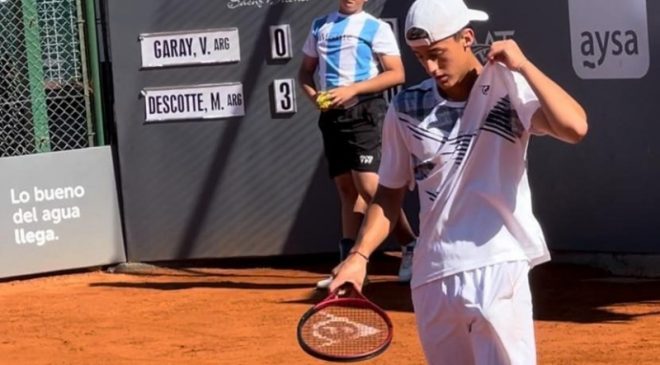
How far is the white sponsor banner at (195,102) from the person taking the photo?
10.6 m

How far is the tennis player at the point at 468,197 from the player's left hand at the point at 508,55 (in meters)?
0.04

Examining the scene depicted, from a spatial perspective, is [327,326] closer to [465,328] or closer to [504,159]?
[465,328]

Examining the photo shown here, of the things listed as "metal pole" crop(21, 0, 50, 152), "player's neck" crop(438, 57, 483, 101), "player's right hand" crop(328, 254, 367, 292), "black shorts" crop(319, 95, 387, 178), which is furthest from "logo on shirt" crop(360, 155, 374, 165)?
"player's neck" crop(438, 57, 483, 101)

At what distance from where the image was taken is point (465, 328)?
4.14 meters

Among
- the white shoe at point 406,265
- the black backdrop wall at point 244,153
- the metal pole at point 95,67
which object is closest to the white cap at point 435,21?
the white shoe at point 406,265

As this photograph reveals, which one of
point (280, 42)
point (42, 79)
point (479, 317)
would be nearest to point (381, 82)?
point (280, 42)

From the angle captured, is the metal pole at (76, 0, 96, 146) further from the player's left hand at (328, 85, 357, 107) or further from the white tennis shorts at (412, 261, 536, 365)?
the white tennis shorts at (412, 261, 536, 365)

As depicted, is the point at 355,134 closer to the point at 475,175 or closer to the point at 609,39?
the point at 609,39

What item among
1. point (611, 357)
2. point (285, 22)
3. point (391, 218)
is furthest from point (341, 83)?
point (391, 218)

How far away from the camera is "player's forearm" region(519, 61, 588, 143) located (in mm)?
3873

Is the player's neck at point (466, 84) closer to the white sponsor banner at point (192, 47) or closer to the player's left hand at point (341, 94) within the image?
the player's left hand at point (341, 94)

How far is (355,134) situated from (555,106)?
5.03m

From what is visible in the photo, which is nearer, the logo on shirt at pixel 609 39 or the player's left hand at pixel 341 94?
the player's left hand at pixel 341 94

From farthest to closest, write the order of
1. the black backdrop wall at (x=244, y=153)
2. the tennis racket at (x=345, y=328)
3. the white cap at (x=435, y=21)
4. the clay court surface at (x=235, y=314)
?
the black backdrop wall at (x=244, y=153) < the clay court surface at (x=235, y=314) < the tennis racket at (x=345, y=328) < the white cap at (x=435, y=21)
